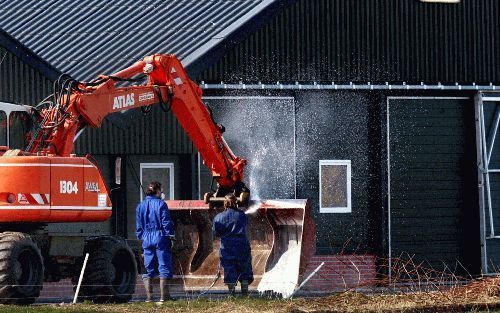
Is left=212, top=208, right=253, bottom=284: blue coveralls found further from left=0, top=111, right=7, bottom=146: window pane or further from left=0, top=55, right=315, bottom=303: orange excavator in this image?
left=0, top=111, right=7, bottom=146: window pane

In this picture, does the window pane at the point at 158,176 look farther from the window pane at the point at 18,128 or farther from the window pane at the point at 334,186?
the window pane at the point at 18,128

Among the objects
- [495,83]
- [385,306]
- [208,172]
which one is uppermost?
[495,83]

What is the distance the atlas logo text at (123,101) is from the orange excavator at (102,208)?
2 centimetres

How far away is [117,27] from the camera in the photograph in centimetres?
3359

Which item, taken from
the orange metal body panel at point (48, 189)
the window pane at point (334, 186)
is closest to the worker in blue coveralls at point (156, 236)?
the orange metal body panel at point (48, 189)

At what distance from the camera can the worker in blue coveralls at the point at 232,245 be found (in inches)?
991

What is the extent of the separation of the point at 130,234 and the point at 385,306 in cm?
1234

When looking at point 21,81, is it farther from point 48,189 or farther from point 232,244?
point 48,189

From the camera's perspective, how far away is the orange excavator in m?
23.0

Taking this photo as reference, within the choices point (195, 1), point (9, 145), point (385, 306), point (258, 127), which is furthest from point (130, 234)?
point (385, 306)

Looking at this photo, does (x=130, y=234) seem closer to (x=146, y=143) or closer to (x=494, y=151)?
(x=146, y=143)

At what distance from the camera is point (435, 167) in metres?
34.3

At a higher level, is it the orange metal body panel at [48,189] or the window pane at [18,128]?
the window pane at [18,128]

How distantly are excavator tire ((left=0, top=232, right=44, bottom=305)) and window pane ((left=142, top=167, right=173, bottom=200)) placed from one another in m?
9.59
